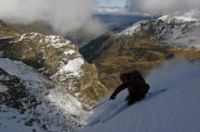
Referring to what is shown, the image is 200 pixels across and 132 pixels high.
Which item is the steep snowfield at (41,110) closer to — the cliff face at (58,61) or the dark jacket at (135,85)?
the dark jacket at (135,85)

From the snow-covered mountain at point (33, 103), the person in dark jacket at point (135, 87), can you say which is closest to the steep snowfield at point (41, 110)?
the snow-covered mountain at point (33, 103)

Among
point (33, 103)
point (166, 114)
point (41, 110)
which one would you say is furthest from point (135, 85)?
point (33, 103)

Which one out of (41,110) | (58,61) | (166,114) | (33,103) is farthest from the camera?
(58,61)

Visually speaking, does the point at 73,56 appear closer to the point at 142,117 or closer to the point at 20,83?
the point at 20,83

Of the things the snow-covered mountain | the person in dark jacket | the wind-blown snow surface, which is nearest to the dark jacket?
the person in dark jacket

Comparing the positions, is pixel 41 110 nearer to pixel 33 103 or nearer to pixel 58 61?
pixel 33 103

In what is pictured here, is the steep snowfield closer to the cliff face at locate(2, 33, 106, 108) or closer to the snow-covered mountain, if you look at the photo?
the snow-covered mountain

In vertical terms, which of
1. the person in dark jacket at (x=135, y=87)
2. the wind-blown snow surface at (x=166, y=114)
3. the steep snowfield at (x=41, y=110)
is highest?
the wind-blown snow surface at (x=166, y=114)

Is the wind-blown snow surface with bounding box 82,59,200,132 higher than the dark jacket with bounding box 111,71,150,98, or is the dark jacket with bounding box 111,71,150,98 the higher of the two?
the wind-blown snow surface with bounding box 82,59,200,132

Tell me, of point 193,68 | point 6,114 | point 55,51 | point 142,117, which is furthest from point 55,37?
point 142,117
